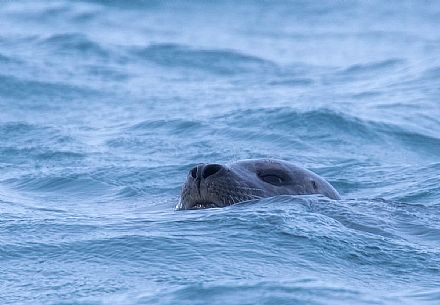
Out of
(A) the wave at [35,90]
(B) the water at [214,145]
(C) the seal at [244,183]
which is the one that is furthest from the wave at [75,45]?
(C) the seal at [244,183]

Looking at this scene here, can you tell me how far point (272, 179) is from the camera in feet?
29.3

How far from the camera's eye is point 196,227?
7.85 m

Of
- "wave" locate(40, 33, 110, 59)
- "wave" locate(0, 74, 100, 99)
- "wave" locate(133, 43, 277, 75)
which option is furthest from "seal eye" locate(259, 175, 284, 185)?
"wave" locate(40, 33, 110, 59)

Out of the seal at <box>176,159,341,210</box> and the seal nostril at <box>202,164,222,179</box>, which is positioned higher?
the seal nostril at <box>202,164,222,179</box>

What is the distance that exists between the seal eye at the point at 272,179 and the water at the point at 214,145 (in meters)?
0.42

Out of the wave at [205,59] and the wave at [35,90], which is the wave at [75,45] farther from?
the wave at [35,90]

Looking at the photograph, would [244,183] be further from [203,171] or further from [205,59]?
[205,59]

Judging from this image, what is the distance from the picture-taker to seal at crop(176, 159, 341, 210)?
27.9ft

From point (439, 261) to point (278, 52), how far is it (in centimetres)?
1387

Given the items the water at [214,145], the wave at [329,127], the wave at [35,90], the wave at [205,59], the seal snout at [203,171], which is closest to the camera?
the water at [214,145]

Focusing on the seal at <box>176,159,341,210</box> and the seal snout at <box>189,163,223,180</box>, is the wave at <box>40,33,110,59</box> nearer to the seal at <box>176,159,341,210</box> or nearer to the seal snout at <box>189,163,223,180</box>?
the seal at <box>176,159,341,210</box>

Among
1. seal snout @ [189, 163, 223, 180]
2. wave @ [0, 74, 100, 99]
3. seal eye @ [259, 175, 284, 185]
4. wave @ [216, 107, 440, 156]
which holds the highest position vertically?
seal snout @ [189, 163, 223, 180]

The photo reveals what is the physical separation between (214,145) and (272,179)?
4501 millimetres

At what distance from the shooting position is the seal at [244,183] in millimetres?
Answer: 8492
